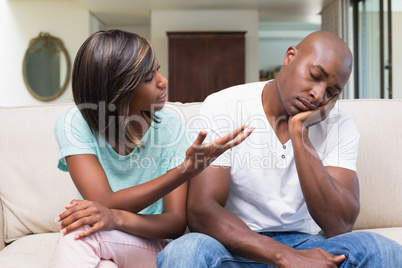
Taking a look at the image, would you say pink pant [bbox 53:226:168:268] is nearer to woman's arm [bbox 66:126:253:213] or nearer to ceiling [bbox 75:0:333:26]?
woman's arm [bbox 66:126:253:213]

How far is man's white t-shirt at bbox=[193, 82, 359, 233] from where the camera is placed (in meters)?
1.39

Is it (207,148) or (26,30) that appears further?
(26,30)

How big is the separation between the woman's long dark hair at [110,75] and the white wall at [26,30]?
7.06 m

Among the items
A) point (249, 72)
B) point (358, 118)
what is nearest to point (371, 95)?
point (249, 72)

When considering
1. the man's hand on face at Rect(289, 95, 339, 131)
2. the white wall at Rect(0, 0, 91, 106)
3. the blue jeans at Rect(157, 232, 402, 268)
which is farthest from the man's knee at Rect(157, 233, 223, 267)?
the white wall at Rect(0, 0, 91, 106)

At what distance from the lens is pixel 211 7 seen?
8188 mm

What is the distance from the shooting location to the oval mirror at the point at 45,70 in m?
8.16

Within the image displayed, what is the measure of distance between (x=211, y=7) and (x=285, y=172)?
7201 mm

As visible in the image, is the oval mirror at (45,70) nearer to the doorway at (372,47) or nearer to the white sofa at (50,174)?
the doorway at (372,47)

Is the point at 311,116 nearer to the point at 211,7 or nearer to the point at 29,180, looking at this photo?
the point at 29,180

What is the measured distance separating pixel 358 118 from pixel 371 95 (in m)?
5.19

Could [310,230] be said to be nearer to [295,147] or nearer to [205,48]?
[295,147]

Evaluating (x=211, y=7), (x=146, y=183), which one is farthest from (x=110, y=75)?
(x=211, y=7)

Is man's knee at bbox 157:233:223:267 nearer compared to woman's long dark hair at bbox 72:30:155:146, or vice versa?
man's knee at bbox 157:233:223:267
